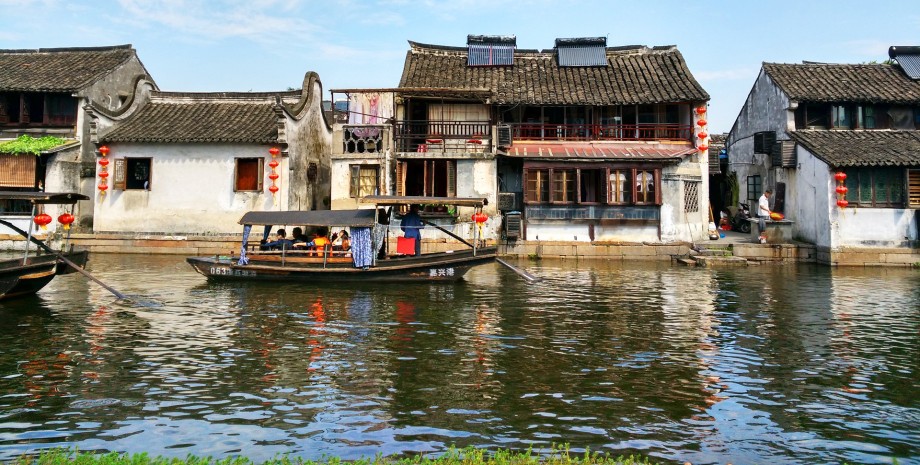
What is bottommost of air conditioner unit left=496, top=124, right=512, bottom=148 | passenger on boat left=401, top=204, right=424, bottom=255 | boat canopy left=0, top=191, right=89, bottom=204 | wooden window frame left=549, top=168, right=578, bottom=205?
passenger on boat left=401, top=204, right=424, bottom=255

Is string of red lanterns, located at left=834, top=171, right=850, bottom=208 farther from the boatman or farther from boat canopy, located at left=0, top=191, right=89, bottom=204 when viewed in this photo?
boat canopy, located at left=0, top=191, right=89, bottom=204

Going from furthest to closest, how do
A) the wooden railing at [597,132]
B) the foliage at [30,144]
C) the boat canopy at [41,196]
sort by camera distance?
the wooden railing at [597,132]
the foliage at [30,144]
the boat canopy at [41,196]

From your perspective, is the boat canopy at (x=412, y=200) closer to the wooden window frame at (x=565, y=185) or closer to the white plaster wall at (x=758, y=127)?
the wooden window frame at (x=565, y=185)

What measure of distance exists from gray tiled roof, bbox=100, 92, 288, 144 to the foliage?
202cm

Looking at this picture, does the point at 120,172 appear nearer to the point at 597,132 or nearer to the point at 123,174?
the point at 123,174

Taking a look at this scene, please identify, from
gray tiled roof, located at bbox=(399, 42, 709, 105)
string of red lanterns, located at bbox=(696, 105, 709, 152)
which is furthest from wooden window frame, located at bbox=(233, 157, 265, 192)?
string of red lanterns, located at bbox=(696, 105, 709, 152)

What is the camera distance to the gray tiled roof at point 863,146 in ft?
78.5

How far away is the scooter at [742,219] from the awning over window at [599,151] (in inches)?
200

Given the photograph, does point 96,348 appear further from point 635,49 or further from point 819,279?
point 635,49

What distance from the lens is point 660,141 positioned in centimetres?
2855

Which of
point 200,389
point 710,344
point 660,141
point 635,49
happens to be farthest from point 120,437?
point 635,49

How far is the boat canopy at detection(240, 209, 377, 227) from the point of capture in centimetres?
1780

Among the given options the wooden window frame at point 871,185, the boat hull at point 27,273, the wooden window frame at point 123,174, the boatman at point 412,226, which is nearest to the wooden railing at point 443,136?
the boatman at point 412,226

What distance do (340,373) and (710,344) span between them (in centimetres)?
605
